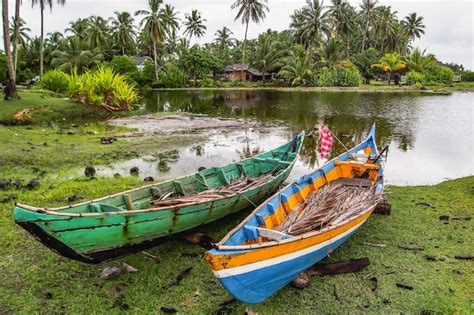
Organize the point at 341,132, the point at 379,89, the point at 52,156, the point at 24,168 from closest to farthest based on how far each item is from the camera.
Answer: the point at 24,168
the point at 52,156
the point at 341,132
the point at 379,89

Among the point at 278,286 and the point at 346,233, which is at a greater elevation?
the point at 346,233

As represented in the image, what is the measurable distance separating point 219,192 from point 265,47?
56.2 m

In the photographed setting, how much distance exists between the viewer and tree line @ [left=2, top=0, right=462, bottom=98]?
52.4 m

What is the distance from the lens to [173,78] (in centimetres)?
5716

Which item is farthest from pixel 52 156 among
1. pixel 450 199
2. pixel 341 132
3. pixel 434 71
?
pixel 434 71

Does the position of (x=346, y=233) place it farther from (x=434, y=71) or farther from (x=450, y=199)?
(x=434, y=71)

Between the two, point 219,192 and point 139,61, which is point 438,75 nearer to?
point 139,61

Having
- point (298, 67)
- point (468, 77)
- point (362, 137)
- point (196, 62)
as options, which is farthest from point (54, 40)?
point (468, 77)

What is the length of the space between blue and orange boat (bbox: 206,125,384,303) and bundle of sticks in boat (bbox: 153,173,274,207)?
115 cm

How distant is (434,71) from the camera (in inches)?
2367

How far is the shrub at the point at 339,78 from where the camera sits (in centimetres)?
5491

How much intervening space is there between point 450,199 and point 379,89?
4642 cm

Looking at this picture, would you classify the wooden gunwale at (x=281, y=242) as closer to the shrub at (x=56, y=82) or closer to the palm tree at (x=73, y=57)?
the shrub at (x=56, y=82)

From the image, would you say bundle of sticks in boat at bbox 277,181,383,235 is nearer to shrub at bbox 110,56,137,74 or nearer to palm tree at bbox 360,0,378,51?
shrub at bbox 110,56,137,74
